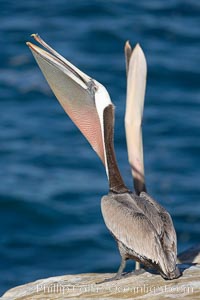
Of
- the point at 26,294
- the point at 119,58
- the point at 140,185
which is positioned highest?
the point at 119,58

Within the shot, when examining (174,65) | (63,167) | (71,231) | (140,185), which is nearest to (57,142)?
(63,167)

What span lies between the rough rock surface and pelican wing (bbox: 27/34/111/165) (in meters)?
1.16

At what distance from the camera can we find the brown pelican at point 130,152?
23.5 ft

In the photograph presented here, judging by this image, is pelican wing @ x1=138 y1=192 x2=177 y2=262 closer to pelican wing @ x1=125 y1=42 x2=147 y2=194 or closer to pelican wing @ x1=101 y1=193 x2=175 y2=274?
pelican wing @ x1=101 y1=193 x2=175 y2=274

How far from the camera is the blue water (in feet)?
42.0

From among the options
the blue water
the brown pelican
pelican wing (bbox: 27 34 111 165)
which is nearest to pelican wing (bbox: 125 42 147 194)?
the brown pelican

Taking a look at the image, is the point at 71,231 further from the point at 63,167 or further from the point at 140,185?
the point at 140,185

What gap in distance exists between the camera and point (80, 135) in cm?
1455

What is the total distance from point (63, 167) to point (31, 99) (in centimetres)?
186

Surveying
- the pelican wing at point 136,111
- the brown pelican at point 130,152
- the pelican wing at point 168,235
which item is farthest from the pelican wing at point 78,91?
the pelican wing at point 168,235

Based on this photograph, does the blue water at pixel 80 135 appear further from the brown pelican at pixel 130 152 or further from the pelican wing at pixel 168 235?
the pelican wing at pixel 168 235

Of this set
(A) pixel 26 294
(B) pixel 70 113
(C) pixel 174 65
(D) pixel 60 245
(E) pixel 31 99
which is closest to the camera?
(A) pixel 26 294

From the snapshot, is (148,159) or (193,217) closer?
(193,217)

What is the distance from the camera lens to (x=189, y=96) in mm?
15539
